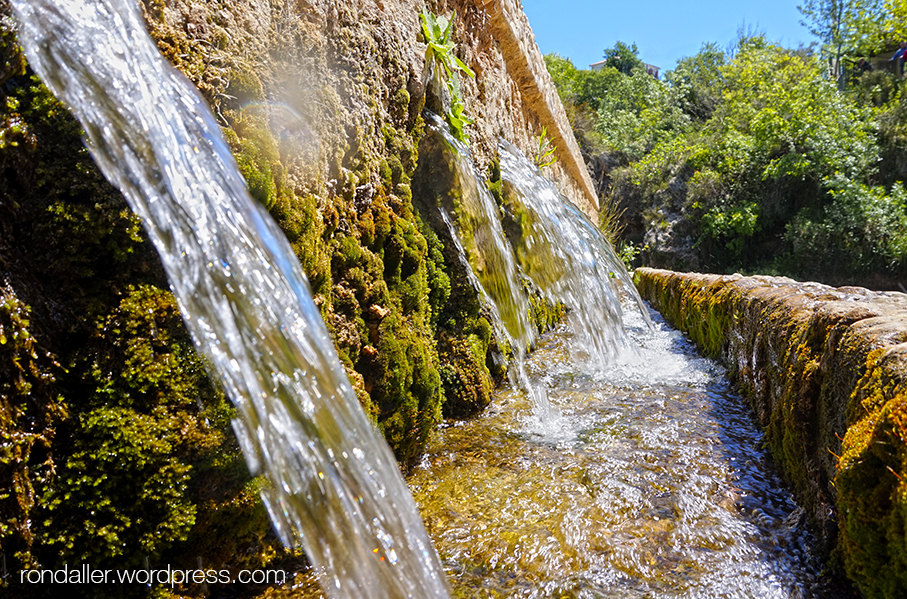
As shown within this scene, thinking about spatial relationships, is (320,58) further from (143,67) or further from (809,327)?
(809,327)

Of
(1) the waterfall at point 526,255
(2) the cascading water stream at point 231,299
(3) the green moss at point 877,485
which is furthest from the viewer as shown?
(1) the waterfall at point 526,255

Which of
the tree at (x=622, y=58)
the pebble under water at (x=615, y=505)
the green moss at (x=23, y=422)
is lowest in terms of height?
the pebble under water at (x=615, y=505)

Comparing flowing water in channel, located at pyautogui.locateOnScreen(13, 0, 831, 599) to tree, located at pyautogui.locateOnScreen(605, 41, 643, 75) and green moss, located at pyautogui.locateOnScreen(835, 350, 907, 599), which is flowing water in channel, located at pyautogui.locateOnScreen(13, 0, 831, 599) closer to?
green moss, located at pyautogui.locateOnScreen(835, 350, 907, 599)

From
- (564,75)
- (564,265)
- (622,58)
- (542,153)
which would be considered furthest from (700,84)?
(564,265)

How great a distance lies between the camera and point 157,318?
5.90 ft

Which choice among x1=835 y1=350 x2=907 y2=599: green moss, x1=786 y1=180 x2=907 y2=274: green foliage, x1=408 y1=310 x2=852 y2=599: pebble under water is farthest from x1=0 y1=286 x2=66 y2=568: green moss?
x1=786 y1=180 x2=907 y2=274: green foliage

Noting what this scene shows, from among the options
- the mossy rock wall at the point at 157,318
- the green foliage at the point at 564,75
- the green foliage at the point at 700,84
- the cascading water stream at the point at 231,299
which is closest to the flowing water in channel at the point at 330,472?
the cascading water stream at the point at 231,299

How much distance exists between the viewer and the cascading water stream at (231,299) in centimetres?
167

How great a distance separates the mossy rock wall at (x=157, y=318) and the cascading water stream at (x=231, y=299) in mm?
98

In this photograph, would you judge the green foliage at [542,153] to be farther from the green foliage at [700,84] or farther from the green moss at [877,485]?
the green foliage at [700,84]

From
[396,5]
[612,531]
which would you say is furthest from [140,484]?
[396,5]

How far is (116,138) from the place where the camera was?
5.67 feet

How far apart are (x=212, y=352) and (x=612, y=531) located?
1.79 metres

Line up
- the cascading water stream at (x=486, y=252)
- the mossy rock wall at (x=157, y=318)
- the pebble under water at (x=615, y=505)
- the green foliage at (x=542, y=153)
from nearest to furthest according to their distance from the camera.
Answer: the mossy rock wall at (x=157, y=318)
the pebble under water at (x=615, y=505)
the cascading water stream at (x=486, y=252)
the green foliage at (x=542, y=153)
